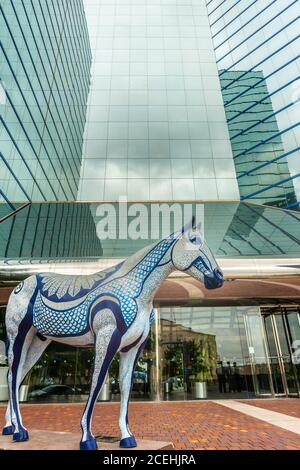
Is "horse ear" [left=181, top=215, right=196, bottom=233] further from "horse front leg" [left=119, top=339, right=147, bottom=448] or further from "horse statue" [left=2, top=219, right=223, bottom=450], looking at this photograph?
"horse front leg" [left=119, top=339, right=147, bottom=448]

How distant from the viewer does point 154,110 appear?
23.0m

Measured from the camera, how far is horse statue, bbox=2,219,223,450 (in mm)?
3035

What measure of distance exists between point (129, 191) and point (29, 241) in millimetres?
9121

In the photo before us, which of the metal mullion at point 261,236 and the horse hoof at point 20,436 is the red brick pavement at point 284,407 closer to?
the metal mullion at point 261,236

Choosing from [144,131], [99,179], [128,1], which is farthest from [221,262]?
[128,1]

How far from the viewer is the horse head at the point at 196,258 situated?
10.3 ft

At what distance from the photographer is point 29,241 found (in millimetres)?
10570

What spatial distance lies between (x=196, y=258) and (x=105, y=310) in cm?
110

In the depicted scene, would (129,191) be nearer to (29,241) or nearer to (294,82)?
(29,241)

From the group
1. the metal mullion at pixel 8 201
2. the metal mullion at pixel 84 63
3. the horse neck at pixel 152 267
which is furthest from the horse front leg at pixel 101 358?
the metal mullion at pixel 84 63

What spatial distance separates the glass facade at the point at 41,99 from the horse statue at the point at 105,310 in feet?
40.6

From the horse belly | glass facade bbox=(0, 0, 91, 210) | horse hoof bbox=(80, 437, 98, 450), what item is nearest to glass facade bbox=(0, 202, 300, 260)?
glass facade bbox=(0, 0, 91, 210)

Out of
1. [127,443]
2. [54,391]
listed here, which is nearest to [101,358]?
[127,443]

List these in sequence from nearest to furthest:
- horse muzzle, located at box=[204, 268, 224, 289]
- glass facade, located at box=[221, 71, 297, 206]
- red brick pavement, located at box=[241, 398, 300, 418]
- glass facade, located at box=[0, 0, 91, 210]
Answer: horse muzzle, located at box=[204, 268, 224, 289], red brick pavement, located at box=[241, 398, 300, 418], glass facade, located at box=[0, 0, 91, 210], glass facade, located at box=[221, 71, 297, 206]
